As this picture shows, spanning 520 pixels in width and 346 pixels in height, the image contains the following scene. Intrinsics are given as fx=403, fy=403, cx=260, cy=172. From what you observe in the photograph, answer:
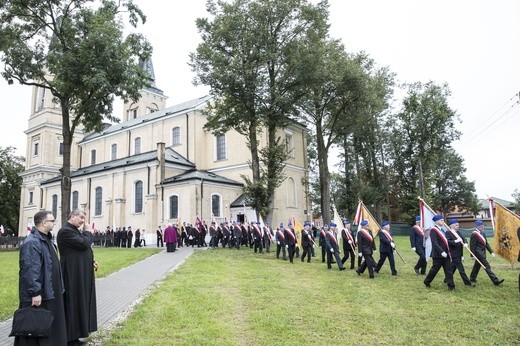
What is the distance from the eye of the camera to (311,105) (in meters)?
34.4

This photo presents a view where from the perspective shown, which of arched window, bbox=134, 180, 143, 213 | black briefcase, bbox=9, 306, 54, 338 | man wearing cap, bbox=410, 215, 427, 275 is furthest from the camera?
arched window, bbox=134, 180, 143, 213

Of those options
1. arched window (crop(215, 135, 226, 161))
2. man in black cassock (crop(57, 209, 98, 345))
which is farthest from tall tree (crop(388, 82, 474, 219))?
man in black cassock (crop(57, 209, 98, 345))

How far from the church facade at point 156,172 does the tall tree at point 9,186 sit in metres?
2.97

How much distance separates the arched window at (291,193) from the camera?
41.2m

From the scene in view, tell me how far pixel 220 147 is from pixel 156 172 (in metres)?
7.80

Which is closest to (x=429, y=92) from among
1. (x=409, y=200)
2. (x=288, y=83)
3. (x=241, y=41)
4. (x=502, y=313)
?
(x=409, y=200)

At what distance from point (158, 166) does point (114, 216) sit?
24.4 ft

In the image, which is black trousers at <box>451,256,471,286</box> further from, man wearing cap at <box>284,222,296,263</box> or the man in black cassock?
the man in black cassock

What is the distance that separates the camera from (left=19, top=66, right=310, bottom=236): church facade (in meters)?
36.1

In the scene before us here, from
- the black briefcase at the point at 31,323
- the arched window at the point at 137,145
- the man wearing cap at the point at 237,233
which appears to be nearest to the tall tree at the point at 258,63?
the man wearing cap at the point at 237,233

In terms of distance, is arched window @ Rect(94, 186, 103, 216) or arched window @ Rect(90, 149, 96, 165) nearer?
arched window @ Rect(94, 186, 103, 216)

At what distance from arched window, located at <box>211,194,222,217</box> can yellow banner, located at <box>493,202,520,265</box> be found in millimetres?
26312

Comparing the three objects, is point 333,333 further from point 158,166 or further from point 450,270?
point 158,166

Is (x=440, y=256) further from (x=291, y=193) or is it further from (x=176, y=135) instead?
(x=176, y=135)
